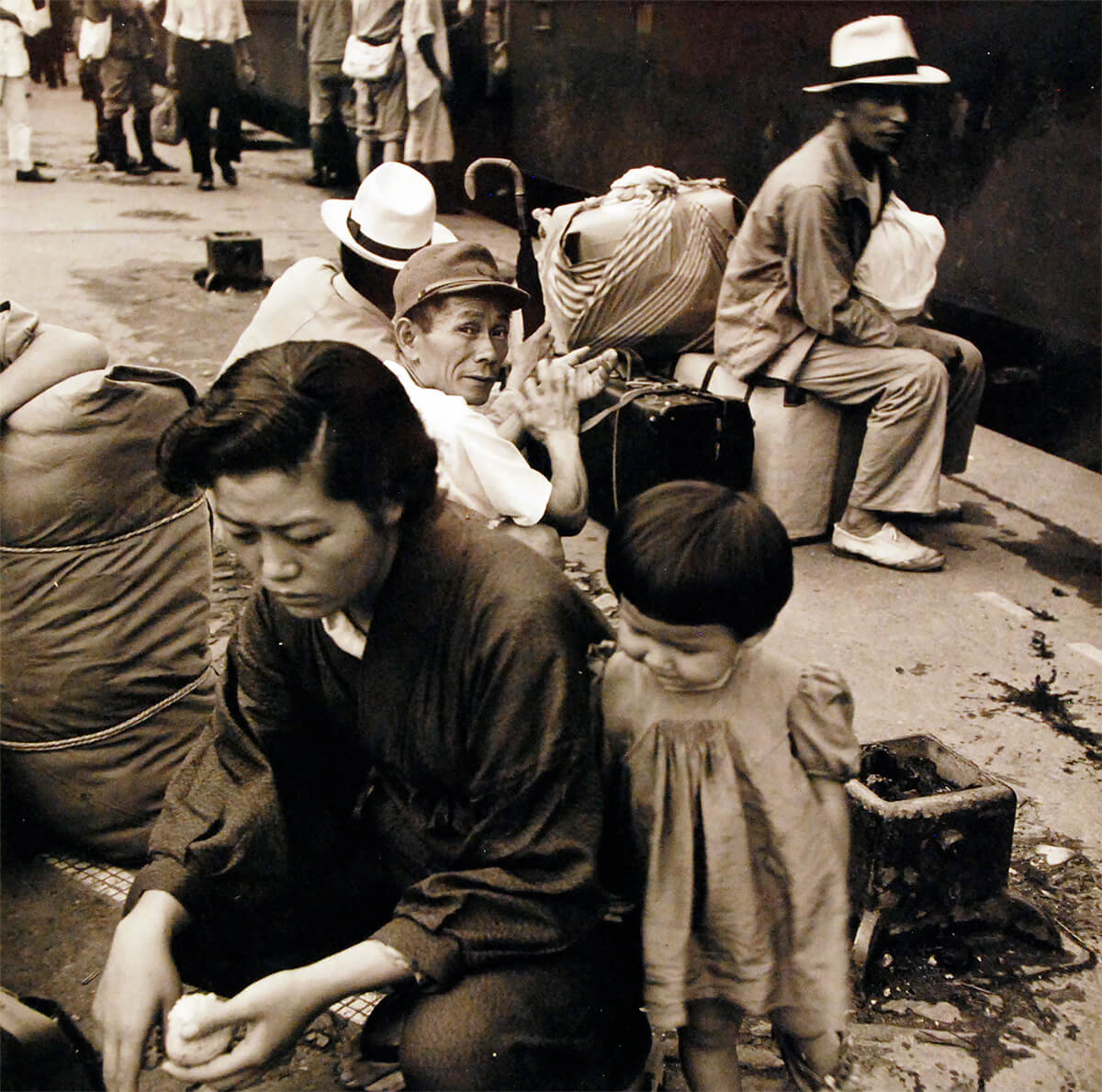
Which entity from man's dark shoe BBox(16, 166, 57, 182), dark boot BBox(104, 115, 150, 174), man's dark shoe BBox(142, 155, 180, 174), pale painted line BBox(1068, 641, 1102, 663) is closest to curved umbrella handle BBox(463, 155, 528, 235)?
pale painted line BBox(1068, 641, 1102, 663)

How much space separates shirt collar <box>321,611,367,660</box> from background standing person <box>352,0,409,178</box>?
27.9 feet

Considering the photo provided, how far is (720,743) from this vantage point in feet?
6.32

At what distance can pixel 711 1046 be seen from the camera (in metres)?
2.12

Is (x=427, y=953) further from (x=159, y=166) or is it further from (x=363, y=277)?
(x=159, y=166)

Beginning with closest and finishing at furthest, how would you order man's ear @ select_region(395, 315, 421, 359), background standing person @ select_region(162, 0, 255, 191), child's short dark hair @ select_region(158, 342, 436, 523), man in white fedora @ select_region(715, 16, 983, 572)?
child's short dark hair @ select_region(158, 342, 436, 523), man's ear @ select_region(395, 315, 421, 359), man in white fedora @ select_region(715, 16, 983, 572), background standing person @ select_region(162, 0, 255, 191)

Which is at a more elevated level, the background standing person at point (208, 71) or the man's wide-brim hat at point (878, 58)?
the man's wide-brim hat at point (878, 58)

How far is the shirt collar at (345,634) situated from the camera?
1.96 metres

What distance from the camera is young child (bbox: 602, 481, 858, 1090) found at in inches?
75.6

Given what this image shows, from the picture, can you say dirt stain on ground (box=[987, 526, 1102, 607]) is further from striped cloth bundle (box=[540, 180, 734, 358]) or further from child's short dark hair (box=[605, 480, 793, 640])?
child's short dark hair (box=[605, 480, 793, 640])

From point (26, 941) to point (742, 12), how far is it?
264 inches

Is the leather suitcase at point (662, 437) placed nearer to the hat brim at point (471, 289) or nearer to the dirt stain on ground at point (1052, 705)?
the dirt stain on ground at point (1052, 705)

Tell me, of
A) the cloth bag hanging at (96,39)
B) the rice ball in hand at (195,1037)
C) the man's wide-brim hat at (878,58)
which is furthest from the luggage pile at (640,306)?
the cloth bag hanging at (96,39)

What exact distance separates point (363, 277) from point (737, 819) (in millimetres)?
2317

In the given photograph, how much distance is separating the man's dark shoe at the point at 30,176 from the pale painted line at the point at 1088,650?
10983mm
